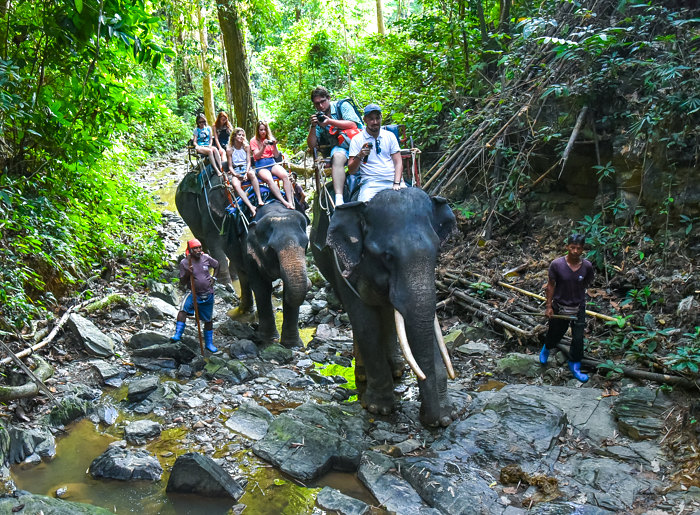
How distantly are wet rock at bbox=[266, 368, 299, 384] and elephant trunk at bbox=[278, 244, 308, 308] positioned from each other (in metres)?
0.88

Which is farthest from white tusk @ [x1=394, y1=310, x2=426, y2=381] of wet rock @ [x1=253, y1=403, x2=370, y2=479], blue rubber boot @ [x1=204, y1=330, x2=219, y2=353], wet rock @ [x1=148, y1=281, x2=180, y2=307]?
wet rock @ [x1=148, y1=281, x2=180, y2=307]

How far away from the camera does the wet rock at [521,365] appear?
6262 millimetres

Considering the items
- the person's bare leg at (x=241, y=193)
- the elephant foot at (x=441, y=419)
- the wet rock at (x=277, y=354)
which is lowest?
the wet rock at (x=277, y=354)

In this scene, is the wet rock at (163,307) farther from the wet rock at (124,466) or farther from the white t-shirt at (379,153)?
the white t-shirt at (379,153)

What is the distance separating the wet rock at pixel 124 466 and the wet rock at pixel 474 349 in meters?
3.75

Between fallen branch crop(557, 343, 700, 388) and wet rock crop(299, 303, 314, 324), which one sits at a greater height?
fallen branch crop(557, 343, 700, 388)

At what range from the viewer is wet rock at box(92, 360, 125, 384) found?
6266 millimetres

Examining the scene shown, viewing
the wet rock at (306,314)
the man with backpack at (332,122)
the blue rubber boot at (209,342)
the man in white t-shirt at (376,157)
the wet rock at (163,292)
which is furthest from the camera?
the wet rock at (163,292)

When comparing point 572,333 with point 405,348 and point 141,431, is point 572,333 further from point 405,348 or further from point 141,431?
point 141,431

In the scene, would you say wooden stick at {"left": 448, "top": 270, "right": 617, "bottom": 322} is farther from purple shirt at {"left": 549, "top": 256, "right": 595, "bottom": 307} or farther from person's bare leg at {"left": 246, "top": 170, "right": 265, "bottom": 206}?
person's bare leg at {"left": 246, "top": 170, "right": 265, "bottom": 206}

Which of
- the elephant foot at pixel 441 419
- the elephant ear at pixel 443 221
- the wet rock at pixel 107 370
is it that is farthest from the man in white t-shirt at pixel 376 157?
the wet rock at pixel 107 370

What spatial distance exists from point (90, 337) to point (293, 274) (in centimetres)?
250

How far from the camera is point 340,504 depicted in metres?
4.14

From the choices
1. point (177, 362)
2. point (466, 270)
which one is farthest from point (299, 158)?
point (177, 362)
